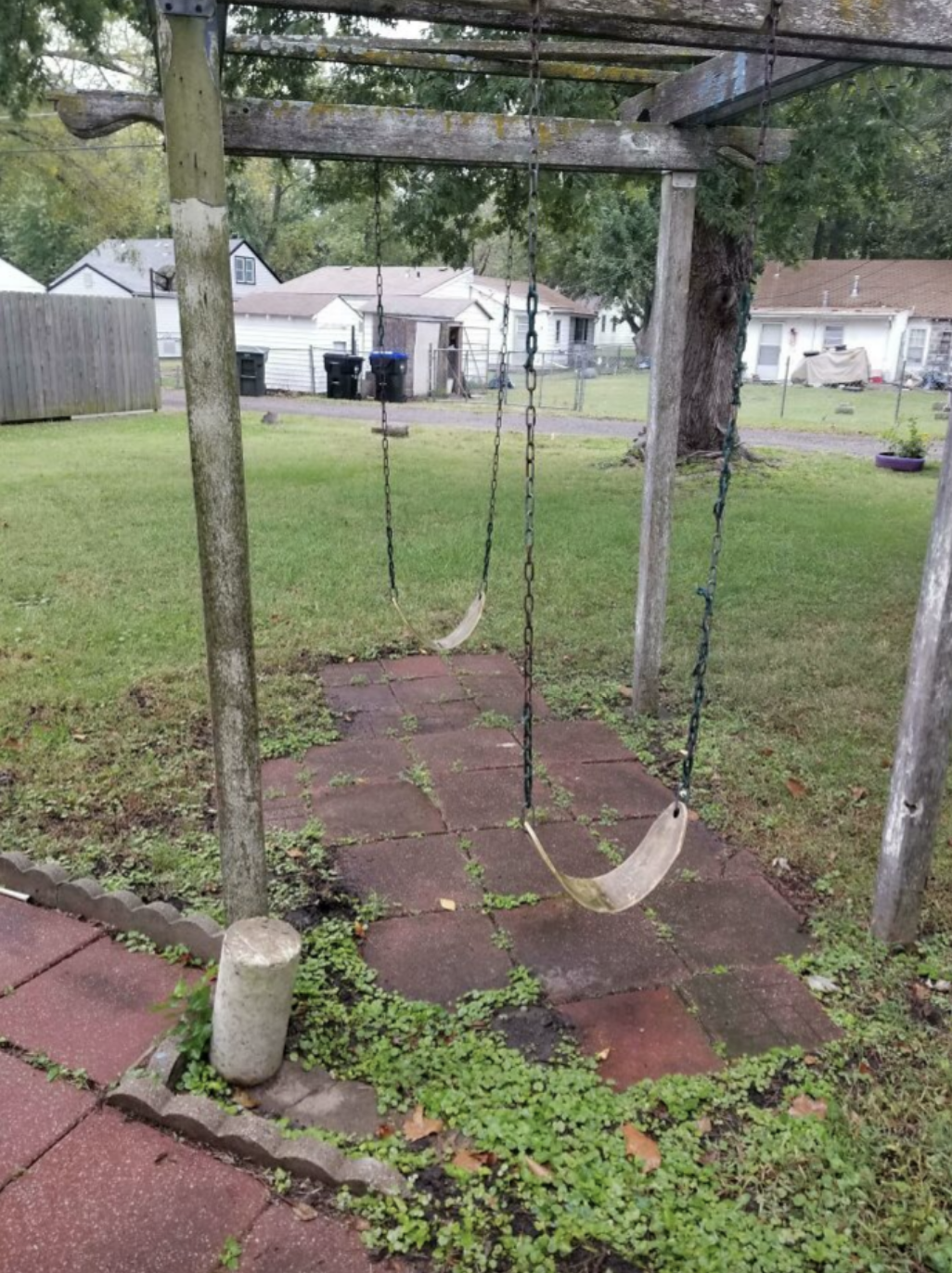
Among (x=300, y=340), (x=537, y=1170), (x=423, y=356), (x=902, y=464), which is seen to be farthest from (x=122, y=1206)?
(x=300, y=340)

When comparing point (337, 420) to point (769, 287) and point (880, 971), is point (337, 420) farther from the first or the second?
point (769, 287)

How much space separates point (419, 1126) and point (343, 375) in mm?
20577

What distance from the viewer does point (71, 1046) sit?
85.3 inches

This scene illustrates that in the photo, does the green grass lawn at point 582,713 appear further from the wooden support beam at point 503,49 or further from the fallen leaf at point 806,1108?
the wooden support beam at point 503,49

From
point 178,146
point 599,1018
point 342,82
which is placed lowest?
point 599,1018

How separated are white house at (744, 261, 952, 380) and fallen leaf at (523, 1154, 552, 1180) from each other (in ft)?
108

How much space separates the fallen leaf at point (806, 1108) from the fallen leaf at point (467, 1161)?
26.9 inches

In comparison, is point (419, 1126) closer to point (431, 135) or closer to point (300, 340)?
point (431, 135)

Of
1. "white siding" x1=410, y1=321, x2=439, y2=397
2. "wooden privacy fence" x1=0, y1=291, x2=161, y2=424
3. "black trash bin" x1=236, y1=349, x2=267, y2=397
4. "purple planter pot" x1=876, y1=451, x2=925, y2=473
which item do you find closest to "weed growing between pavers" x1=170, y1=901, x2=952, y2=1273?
"purple planter pot" x1=876, y1=451, x2=925, y2=473

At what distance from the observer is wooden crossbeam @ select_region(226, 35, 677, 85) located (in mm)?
3568

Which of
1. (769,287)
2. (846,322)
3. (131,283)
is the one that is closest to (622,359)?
(769,287)

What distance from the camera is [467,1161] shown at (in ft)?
6.38

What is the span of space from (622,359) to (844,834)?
36956mm

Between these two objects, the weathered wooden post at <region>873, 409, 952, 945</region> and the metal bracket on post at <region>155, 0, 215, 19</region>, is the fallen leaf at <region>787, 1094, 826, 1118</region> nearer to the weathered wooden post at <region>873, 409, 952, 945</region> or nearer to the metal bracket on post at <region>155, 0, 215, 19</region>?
the weathered wooden post at <region>873, 409, 952, 945</region>
